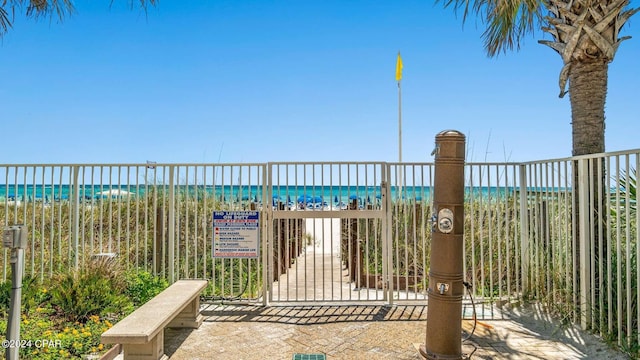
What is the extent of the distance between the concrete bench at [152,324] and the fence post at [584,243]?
13.4ft

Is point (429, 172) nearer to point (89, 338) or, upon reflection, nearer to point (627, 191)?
point (627, 191)

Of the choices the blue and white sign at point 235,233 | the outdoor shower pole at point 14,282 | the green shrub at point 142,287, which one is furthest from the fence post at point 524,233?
the outdoor shower pole at point 14,282

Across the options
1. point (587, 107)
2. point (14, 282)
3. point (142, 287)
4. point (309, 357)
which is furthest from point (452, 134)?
point (142, 287)

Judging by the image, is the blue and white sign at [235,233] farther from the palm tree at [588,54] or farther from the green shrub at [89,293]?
the palm tree at [588,54]

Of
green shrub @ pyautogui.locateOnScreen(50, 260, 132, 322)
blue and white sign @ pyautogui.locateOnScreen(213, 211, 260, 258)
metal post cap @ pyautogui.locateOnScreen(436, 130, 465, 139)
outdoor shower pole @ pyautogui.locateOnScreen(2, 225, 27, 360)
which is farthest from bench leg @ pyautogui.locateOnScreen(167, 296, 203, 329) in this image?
metal post cap @ pyautogui.locateOnScreen(436, 130, 465, 139)

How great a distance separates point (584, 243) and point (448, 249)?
174 centimetres

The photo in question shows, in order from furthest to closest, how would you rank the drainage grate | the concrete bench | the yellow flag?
1. the yellow flag
2. the drainage grate
3. the concrete bench

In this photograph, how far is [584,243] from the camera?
390 cm

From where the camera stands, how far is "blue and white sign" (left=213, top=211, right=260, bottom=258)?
514 cm

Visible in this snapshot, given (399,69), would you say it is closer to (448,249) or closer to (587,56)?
(587,56)

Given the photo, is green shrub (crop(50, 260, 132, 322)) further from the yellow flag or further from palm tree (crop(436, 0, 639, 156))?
the yellow flag

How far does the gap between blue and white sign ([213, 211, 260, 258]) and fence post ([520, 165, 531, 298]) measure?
11.7ft

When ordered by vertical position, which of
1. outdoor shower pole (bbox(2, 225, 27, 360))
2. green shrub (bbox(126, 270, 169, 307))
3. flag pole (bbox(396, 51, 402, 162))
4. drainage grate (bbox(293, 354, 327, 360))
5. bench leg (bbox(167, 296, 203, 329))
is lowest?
drainage grate (bbox(293, 354, 327, 360))

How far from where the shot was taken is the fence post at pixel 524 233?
16.6ft
